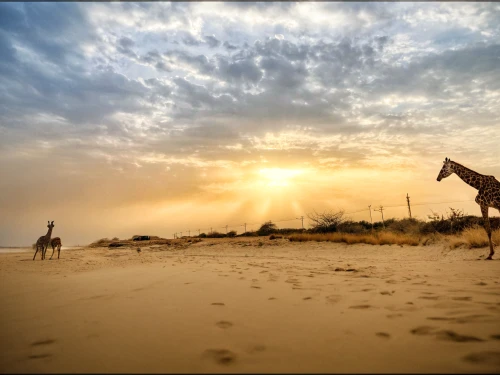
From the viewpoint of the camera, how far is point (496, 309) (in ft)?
9.73

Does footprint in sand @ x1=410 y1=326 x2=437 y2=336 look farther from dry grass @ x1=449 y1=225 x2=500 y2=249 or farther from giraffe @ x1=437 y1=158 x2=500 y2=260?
dry grass @ x1=449 y1=225 x2=500 y2=249

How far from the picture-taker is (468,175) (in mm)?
10734

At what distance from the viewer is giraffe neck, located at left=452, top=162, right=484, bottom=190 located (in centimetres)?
1029

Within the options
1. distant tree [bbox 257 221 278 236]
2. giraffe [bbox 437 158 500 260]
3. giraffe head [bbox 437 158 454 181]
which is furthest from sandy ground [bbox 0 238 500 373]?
distant tree [bbox 257 221 278 236]

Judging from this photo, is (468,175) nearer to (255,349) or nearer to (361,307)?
(361,307)

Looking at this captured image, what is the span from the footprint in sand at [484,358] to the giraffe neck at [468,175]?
34.0 feet

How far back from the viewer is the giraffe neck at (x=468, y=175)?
33.8 feet

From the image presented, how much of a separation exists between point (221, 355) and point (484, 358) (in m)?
1.71

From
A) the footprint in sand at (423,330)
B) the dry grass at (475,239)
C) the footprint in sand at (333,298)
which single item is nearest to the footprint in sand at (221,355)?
the footprint in sand at (423,330)

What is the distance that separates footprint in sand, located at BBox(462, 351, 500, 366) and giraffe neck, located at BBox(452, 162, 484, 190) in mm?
10372

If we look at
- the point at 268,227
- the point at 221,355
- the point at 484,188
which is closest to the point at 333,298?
the point at 221,355

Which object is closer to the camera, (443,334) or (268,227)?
(443,334)

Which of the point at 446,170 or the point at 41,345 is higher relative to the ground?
the point at 446,170

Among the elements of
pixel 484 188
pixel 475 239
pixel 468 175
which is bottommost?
pixel 475 239
